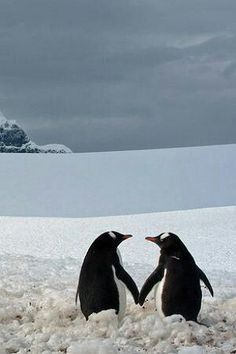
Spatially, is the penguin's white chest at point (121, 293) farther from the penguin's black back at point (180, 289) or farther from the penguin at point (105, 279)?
the penguin's black back at point (180, 289)

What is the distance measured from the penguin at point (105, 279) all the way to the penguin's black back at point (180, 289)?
0.27m

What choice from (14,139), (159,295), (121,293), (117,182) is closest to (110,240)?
(121,293)

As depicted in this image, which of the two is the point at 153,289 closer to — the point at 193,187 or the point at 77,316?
the point at 77,316

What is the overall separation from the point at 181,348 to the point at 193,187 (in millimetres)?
17734

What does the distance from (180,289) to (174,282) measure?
7cm

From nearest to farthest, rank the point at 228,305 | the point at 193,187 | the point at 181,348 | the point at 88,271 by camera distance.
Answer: the point at 181,348 < the point at 88,271 < the point at 228,305 < the point at 193,187

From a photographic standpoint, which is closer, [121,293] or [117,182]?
[121,293]

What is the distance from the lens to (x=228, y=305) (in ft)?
19.7

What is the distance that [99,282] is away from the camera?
5125 mm

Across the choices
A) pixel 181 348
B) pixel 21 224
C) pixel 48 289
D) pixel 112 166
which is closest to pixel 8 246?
pixel 21 224

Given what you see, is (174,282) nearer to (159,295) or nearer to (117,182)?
(159,295)

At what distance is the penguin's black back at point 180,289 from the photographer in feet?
16.6

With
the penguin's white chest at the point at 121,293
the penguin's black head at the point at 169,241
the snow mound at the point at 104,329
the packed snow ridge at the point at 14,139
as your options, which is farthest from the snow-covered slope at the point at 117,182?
the packed snow ridge at the point at 14,139

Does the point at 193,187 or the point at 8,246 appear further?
the point at 193,187
